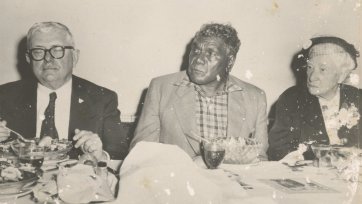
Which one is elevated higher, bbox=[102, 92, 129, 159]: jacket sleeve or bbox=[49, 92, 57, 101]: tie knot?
bbox=[49, 92, 57, 101]: tie knot

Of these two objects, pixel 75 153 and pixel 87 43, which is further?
pixel 87 43

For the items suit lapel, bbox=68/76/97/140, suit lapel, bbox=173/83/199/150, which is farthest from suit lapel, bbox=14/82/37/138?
suit lapel, bbox=173/83/199/150

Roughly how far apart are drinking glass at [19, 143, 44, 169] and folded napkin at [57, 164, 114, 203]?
1.19 feet

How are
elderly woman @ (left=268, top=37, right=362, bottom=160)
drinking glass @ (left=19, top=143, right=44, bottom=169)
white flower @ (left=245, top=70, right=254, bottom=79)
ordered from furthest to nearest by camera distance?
white flower @ (left=245, top=70, right=254, bottom=79)
elderly woman @ (left=268, top=37, right=362, bottom=160)
drinking glass @ (left=19, top=143, right=44, bottom=169)

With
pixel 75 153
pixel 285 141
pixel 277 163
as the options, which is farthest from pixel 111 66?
pixel 277 163

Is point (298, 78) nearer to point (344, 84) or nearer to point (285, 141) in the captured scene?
point (344, 84)

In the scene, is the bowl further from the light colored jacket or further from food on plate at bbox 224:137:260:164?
food on plate at bbox 224:137:260:164

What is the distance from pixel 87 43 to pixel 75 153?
989mm

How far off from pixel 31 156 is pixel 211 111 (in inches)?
44.6

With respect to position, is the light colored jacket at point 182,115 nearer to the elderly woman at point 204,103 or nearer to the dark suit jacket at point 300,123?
the elderly woman at point 204,103

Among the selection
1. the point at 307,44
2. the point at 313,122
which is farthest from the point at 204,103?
the point at 307,44

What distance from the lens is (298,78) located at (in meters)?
3.01

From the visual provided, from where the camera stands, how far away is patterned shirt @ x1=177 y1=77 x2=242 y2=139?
2205 millimetres

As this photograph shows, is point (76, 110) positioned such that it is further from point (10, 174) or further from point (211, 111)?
point (10, 174)
